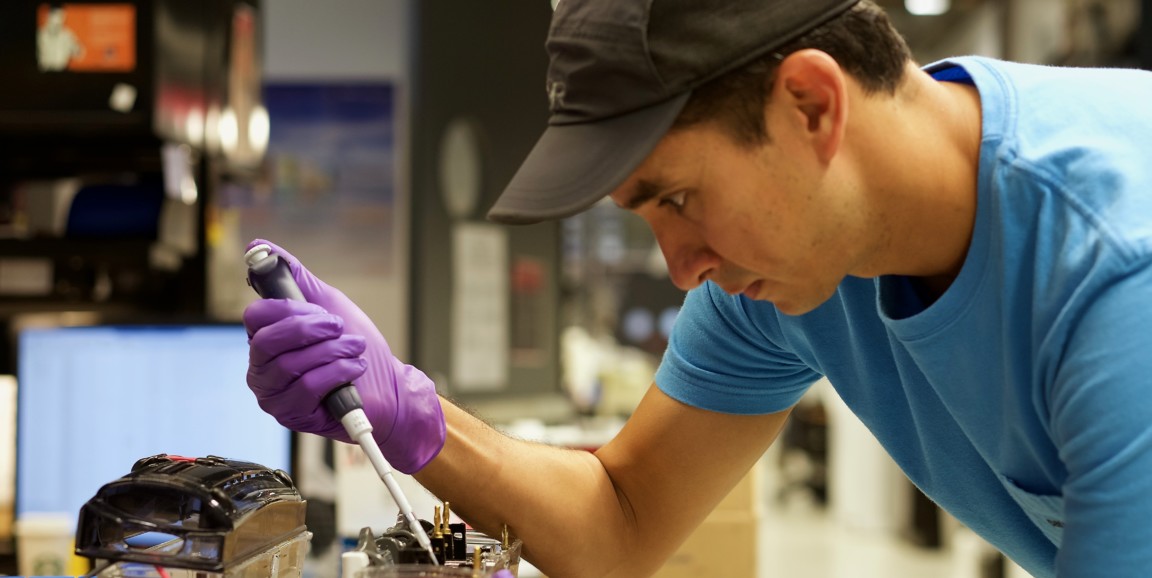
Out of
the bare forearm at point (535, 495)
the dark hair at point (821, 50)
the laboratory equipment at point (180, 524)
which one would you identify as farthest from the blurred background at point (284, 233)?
the dark hair at point (821, 50)

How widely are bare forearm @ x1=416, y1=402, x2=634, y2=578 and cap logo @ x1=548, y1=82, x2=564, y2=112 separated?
46cm

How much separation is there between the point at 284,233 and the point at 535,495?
20.7 ft

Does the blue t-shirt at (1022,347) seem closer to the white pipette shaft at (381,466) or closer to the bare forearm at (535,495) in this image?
the bare forearm at (535,495)

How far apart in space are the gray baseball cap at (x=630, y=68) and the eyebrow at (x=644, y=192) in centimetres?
7

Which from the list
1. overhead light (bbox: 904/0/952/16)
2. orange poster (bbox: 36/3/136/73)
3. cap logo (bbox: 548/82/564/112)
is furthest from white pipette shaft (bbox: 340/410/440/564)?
overhead light (bbox: 904/0/952/16)

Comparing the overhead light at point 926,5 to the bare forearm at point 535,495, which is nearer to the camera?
the bare forearm at point 535,495

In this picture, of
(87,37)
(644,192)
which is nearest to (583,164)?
(644,192)

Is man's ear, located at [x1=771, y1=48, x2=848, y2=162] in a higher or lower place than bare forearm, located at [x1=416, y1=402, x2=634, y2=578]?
higher

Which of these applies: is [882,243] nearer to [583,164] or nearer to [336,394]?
[583,164]

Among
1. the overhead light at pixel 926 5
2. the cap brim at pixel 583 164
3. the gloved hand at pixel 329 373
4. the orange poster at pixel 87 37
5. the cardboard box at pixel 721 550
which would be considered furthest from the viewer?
the overhead light at pixel 926 5

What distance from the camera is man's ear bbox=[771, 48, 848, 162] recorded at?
40.6 inches

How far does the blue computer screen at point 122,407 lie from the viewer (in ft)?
7.38

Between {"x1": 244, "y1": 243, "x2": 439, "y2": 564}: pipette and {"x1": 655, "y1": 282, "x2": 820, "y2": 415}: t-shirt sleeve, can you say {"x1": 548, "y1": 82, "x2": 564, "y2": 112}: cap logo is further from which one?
{"x1": 655, "y1": 282, "x2": 820, "y2": 415}: t-shirt sleeve

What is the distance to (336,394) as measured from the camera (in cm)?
111
